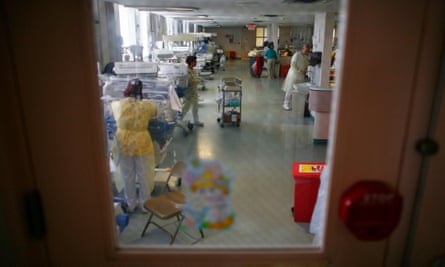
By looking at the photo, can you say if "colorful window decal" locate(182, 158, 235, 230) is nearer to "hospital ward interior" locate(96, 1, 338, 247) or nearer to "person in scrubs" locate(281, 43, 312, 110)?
"hospital ward interior" locate(96, 1, 338, 247)

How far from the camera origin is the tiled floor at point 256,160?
115 inches

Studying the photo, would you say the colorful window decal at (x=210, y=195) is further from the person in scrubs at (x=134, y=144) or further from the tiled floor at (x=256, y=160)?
the person in scrubs at (x=134, y=144)

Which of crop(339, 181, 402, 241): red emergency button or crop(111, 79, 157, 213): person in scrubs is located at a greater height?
crop(339, 181, 402, 241): red emergency button

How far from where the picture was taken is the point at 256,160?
4840 millimetres

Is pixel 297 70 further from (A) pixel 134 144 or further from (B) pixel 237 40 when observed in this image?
(B) pixel 237 40

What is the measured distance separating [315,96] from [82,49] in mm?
5004

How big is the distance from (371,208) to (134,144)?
2.82 meters

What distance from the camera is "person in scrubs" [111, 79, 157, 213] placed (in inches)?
129

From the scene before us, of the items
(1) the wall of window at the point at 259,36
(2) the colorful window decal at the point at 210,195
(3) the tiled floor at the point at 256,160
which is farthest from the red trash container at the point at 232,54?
(2) the colorful window decal at the point at 210,195

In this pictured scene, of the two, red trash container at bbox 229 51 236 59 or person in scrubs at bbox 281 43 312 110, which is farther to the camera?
red trash container at bbox 229 51 236 59

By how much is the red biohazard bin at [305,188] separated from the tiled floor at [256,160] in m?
A: 0.12

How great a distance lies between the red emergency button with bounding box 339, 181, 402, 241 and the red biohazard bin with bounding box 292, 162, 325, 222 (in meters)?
2.34

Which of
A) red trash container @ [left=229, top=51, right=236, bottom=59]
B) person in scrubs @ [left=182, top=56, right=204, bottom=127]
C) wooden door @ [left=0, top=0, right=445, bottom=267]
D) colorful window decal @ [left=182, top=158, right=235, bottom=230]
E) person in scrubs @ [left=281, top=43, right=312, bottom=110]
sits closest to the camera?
wooden door @ [left=0, top=0, right=445, bottom=267]

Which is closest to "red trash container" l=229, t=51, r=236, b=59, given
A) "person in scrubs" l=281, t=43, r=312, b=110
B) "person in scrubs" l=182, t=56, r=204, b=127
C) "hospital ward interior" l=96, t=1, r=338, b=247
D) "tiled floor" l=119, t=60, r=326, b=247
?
"hospital ward interior" l=96, t=1, r=338, b=247
